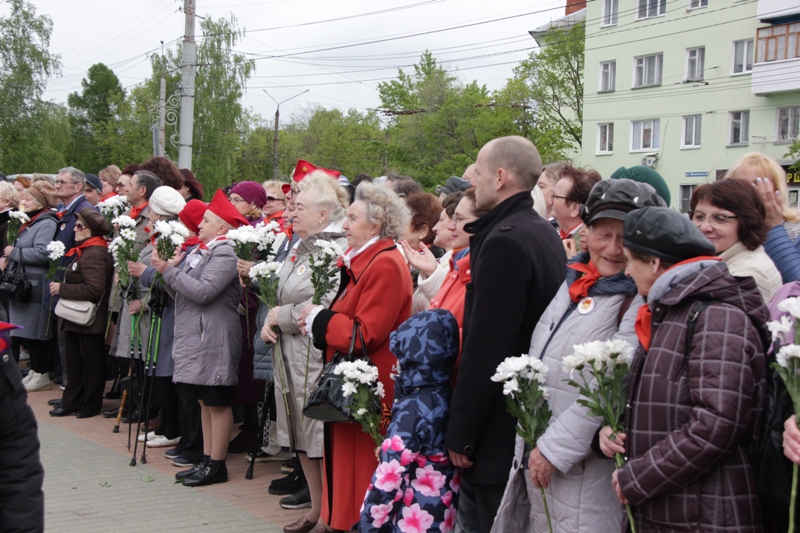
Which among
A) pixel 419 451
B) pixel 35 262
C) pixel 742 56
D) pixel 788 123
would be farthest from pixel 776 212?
pixel 742 56

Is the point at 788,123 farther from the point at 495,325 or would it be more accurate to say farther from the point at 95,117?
the point at 95,117

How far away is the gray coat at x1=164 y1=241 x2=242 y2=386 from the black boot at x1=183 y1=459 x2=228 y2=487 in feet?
2.37

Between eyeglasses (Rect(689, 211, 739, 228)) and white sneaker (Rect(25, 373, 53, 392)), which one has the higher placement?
eyeglasses (Rect(689, 211, 739, 228))

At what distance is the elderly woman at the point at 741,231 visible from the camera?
3680 mm

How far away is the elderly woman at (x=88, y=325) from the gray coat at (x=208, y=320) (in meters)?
2.48

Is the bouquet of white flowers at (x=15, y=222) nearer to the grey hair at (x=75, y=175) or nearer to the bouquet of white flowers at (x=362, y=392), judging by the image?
the grey hair at (x=75, y=175)

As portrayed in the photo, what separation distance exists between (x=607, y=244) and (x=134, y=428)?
6478 mm

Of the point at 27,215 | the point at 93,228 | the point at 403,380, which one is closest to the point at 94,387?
the point at 93,228

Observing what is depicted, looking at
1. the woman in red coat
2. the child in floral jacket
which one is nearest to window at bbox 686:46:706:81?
the woman in red coat

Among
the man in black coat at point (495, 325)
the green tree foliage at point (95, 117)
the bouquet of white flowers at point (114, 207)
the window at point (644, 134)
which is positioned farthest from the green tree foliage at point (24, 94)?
the man in black coat at point (495, 325)

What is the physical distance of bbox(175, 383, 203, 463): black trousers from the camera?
22.0 feet

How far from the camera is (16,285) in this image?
30.5ft

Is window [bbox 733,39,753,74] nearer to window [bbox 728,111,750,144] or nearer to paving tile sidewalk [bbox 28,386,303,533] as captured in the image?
window [bbox 728,111,750,144]

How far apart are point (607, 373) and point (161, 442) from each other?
5733mm
